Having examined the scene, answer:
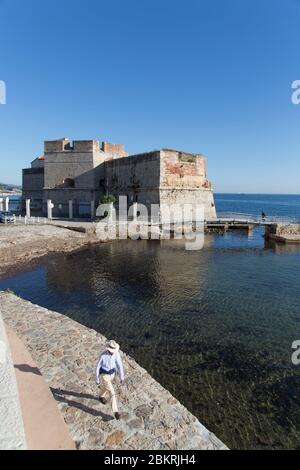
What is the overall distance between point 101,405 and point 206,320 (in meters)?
5.46

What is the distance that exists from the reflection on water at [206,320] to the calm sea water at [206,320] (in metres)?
0.03

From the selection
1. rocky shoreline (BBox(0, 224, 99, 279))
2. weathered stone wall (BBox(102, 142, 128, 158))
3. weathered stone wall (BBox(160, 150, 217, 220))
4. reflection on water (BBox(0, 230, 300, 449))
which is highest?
weathered stone wall (BBox(102, 142, 128, 158))

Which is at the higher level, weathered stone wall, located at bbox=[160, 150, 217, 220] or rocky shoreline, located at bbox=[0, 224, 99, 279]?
weathered stone wall, located at bbox=[160, 150, 217, 220]

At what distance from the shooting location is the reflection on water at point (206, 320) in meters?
5.89

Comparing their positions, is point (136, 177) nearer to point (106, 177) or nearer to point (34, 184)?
point (106, 177)

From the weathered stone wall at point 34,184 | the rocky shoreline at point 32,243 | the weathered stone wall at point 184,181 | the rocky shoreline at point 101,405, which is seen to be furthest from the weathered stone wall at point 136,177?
the rocky shoreline at point 101,405

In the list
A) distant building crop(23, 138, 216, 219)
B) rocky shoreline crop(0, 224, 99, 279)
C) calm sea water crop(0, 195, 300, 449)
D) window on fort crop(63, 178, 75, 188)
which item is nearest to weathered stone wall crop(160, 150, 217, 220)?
distant building crop(23, 138, 216, 219)

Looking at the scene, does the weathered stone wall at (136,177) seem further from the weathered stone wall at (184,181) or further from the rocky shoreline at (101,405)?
the rocky shoreline at (101,405)

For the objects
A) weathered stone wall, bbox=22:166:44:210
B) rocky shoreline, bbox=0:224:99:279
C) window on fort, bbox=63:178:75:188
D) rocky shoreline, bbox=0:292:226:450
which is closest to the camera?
rocky shoreline, bbox=0:292:226:450

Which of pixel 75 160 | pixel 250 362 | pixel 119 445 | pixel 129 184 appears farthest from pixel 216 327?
pixel 75 160

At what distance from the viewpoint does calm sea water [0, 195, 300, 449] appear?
19.3 ft

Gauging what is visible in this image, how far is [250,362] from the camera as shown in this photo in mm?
7492

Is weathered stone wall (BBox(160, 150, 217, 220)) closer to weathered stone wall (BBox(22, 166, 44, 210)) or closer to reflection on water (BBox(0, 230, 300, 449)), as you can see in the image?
reflection on water (BBox(0, 230, 300, 449))

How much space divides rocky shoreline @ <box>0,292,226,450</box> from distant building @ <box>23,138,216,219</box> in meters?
23.3
